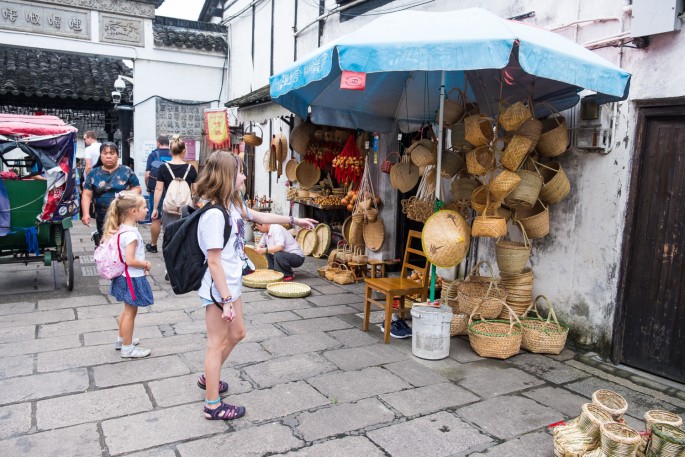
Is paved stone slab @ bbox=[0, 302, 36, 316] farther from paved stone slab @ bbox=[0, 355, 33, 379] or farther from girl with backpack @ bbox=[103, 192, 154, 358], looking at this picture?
girl with backpack @ bbox=[103, 192, 154, 358]

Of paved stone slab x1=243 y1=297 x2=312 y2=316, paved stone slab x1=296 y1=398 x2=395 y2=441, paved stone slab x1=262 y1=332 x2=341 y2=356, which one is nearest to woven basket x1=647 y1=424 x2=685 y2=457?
paved stone slab x1=296 y1=398 x2=395 y2=441

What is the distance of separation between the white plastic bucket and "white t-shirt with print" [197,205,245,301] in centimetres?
196

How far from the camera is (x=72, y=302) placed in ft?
20.9

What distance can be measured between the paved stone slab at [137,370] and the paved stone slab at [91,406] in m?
0.17

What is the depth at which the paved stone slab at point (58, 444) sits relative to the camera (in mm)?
3170

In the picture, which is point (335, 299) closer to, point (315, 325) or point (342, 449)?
point (315, 325)

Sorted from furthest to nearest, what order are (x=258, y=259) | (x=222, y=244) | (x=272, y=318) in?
(x=258, y=259) → (x=272, y=318) → (x=222, y=244)

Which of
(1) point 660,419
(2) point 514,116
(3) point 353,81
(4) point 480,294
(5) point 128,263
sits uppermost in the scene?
(3) point 353,81

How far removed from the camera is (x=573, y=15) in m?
5.20

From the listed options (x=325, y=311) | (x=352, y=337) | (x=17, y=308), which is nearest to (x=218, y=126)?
(x=17, y=308)

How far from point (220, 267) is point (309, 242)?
608 cm

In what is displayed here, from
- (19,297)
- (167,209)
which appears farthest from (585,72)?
(19,297)

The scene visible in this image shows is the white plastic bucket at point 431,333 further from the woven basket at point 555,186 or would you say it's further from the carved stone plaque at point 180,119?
the carved stone plaque at point 180,119

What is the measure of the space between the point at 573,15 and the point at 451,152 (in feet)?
5.75
